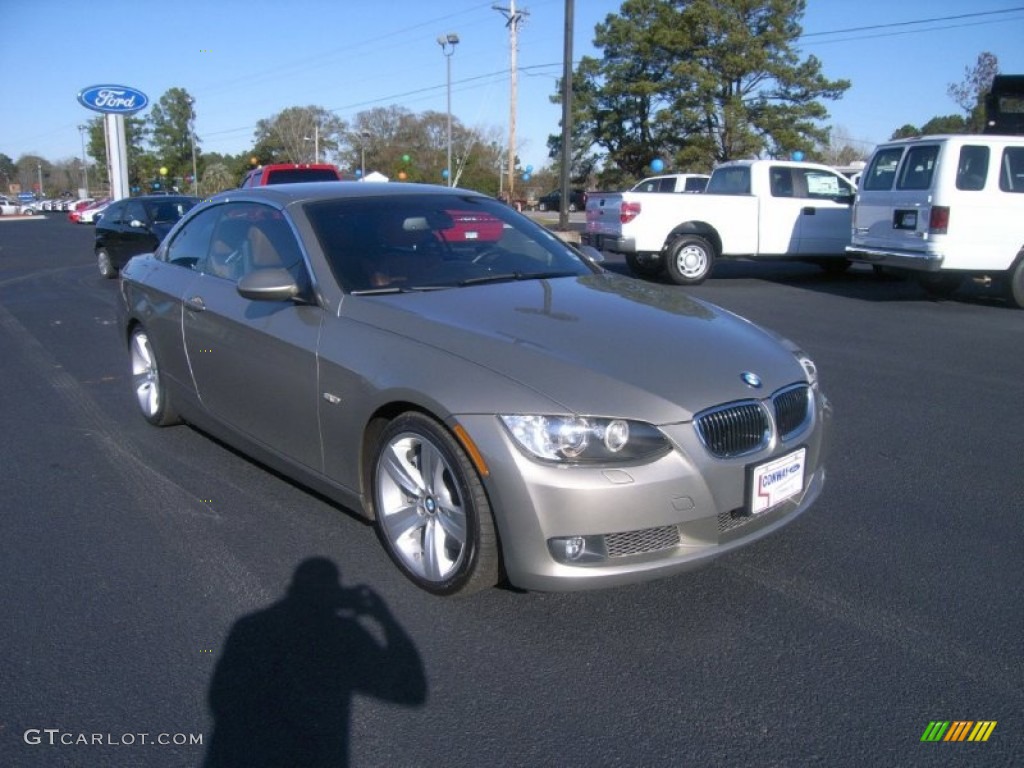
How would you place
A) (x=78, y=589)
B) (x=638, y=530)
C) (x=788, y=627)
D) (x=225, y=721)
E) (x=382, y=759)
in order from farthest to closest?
(x=78, y=589), (x=788, y=627), (x=638, y=530), (x=225, y=721), (x=382, y=759)

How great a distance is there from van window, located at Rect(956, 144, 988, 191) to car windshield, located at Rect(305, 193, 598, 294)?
8002 millimetres

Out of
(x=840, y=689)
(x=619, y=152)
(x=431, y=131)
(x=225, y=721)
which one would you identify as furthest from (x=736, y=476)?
(x=431, y=131)

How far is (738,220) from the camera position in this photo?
14.1 metres

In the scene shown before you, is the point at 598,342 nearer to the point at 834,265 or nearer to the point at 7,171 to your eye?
the point at 834,265

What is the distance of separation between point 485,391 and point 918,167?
393 inches

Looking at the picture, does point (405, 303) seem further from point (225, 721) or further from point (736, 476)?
point (225, 721)

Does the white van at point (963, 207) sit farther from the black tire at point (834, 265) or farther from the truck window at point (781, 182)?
the black tire at point (834, 265)

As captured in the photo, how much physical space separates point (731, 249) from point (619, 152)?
32.2 metres

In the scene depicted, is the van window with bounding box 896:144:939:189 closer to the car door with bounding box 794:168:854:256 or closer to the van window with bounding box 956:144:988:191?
the van window with bounding box 956:144:988:191

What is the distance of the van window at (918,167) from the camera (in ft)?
35.8

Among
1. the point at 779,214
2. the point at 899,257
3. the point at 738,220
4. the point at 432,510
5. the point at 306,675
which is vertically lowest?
the point at 306,675

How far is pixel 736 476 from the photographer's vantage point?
3070 mm

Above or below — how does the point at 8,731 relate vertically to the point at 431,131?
below

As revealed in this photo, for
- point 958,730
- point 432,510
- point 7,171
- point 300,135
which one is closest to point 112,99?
point 432,510
